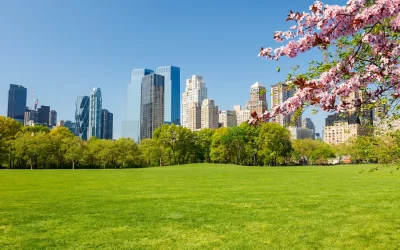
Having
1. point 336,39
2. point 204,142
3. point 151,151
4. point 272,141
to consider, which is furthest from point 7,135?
point 336,39

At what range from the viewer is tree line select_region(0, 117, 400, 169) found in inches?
2987

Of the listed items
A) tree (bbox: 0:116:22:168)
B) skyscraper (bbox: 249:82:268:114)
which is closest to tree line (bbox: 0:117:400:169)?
tree (bbox: 0:116:22:168)

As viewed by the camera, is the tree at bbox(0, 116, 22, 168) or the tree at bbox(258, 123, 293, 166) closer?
the tree at bbox(0, 116, 22, 168)

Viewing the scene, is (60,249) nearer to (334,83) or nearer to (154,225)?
(154,225)

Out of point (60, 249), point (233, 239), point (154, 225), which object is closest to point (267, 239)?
point (233, 239)

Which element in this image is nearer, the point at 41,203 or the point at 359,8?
the point at 359,8

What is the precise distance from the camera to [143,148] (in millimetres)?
95875

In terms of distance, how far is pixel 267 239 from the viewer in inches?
392

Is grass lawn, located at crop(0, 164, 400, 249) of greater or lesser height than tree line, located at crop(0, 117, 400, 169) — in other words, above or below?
below

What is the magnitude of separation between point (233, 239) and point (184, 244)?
152cm

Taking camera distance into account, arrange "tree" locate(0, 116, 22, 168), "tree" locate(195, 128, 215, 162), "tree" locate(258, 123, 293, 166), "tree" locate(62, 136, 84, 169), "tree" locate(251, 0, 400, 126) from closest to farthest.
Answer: "tree" locate(251, 0, 400, 126)
"tree" locate(0, 116, 22, 168)
"tree" locate(62, 136, 84, 169)
"tree" locate(258, 123, 293, 166)
"tree" locate(195, 128, 215, 162)

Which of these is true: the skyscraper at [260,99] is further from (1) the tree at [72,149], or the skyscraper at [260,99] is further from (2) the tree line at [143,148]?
(1) the tree at [72,149]

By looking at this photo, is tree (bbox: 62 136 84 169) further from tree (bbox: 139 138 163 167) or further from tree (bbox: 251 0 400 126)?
tree (bbox: 251 0 400 126)

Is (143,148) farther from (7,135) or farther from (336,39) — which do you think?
(336,39)
